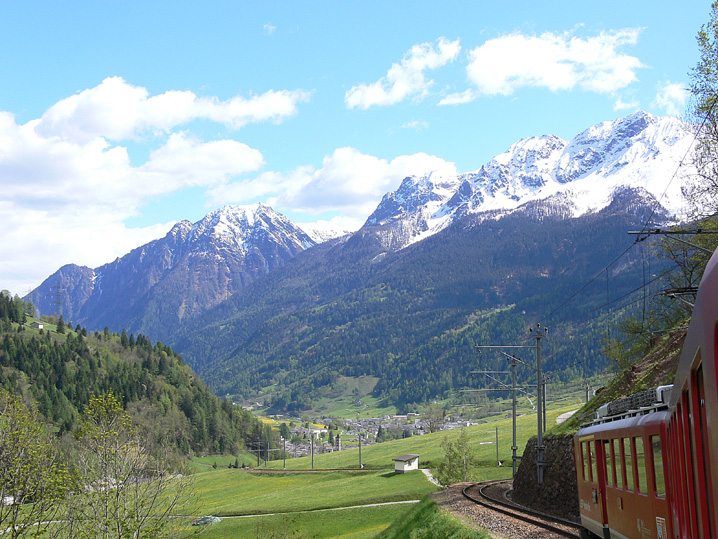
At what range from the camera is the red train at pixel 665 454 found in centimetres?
873

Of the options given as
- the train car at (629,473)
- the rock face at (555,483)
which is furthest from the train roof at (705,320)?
the rock face at (555,483)

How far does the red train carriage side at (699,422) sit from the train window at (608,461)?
7.74 m

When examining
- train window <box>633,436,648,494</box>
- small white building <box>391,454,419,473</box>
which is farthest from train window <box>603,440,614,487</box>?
small white building <box>391,454,419,473</box>

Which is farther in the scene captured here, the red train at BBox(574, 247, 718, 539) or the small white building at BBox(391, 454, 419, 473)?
the small white building at BBox(391, 454, 419, 473)

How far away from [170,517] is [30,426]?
8.83 metres

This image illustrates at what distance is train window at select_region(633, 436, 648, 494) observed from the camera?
15258mm

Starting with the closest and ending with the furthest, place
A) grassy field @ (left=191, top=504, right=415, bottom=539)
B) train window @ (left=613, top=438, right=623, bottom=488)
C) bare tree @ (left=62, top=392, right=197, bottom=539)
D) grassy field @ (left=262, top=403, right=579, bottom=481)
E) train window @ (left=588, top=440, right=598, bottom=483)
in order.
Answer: train window @ (left=613, top=438, right=623, bottom=488), train window @ (left=588, top=440, right=598, bottom=483), bare tree @ (left=62, top=392, right=197, bottom=539), grassy field @ (left=191, top=504, right=415, bottom=539), grassy field @ (left=262, top=403, right=579, bottom=481)

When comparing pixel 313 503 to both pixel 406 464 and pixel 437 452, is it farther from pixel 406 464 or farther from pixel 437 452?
pixel 437 452

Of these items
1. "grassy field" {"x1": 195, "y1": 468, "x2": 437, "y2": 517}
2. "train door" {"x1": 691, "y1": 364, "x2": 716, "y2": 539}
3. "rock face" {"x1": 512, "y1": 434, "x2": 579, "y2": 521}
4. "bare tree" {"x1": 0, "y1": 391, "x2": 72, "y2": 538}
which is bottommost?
"grassy field" {"x1": 195, "y1": 468, "x2": 437, "y2": 517}

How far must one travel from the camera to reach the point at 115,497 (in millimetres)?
27984

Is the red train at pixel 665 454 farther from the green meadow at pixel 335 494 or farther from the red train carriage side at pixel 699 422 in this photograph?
the green meadow at pixel 335 494

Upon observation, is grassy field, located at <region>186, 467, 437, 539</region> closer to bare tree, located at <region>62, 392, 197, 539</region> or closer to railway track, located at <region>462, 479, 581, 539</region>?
railway track, located at <region>462, 479, 581, 539</region>

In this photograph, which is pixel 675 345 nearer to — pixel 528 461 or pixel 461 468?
pixel 528 461

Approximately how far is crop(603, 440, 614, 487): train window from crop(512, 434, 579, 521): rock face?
16095mm
